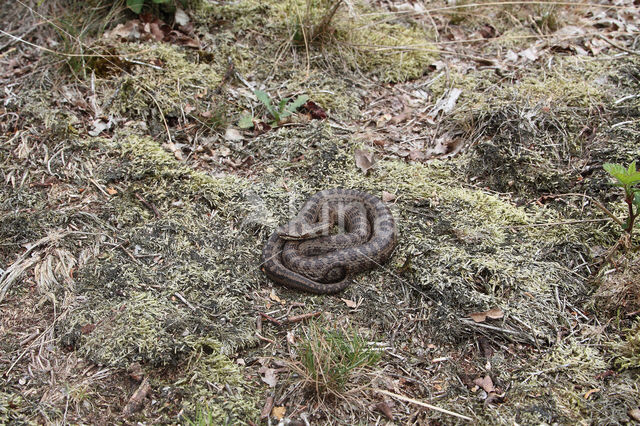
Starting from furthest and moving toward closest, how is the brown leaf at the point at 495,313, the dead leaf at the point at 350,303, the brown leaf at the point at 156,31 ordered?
1. the brown leaf at the point at 156,31
2. the dead leaf at the point at 350,303
3. the brown leaf at the point at 495,313

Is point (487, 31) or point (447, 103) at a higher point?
point (487, 31)

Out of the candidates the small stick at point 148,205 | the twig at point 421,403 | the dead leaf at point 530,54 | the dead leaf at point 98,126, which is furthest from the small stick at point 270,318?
the dead leaf at point 530,54

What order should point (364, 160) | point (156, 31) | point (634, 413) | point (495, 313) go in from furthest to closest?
point (156, 31) < point (364, 160) < point (495, 313) < point (634, 413)

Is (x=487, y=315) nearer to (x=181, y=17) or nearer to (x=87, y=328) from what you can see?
(x=87, y=328)

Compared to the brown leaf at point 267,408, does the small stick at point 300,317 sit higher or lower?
higher

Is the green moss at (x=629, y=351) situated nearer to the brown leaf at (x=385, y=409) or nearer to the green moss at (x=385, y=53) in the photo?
the brown leaf at (x=385, y=409)

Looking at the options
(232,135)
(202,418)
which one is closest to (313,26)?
(232,135)

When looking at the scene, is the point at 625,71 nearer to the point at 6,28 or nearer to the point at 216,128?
the point at 216,128

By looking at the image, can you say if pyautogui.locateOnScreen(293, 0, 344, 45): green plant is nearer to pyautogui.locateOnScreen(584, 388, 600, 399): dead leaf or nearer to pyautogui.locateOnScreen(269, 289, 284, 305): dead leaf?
pyautogui.locateOnScreen(269, 289, 284, 305): dead leaf

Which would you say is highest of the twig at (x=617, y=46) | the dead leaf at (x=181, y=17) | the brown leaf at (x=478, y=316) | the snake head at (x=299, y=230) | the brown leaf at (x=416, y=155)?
the twig at (x=617, y=46)
